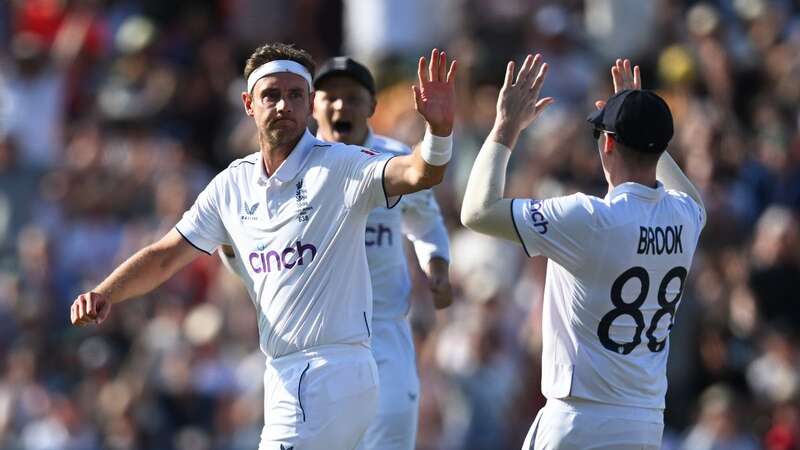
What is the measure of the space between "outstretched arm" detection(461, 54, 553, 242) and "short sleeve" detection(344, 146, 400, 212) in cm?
41

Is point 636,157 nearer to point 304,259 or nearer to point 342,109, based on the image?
point 304,259

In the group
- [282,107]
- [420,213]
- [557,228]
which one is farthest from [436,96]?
[420,213]

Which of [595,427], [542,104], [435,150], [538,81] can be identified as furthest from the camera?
[542,104]

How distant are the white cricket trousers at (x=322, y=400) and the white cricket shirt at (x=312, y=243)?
0.25ft

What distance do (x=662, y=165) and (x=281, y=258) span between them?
2126 mm

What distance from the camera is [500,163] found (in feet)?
25.9

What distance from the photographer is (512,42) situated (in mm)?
17438

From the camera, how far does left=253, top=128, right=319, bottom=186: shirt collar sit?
8312mm

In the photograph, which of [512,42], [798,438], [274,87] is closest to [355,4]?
[512,42]

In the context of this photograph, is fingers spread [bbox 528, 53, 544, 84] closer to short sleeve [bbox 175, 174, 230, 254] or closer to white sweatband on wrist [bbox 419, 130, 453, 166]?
white sweatband on wrist [bbox 419, 130, 453, 166]

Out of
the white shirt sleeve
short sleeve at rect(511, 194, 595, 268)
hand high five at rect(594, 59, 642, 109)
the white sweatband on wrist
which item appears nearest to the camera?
the white sweatband on wrist

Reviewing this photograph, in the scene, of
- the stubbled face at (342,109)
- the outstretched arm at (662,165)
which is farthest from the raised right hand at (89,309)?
the outstretched arm at (662,165)

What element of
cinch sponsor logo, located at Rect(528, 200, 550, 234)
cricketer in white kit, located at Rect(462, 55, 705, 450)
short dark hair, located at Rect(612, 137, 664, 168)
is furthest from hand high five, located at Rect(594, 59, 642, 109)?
cinch sponsor logo, located at Rect(528, 200, 550, 234)

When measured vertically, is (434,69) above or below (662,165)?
above
